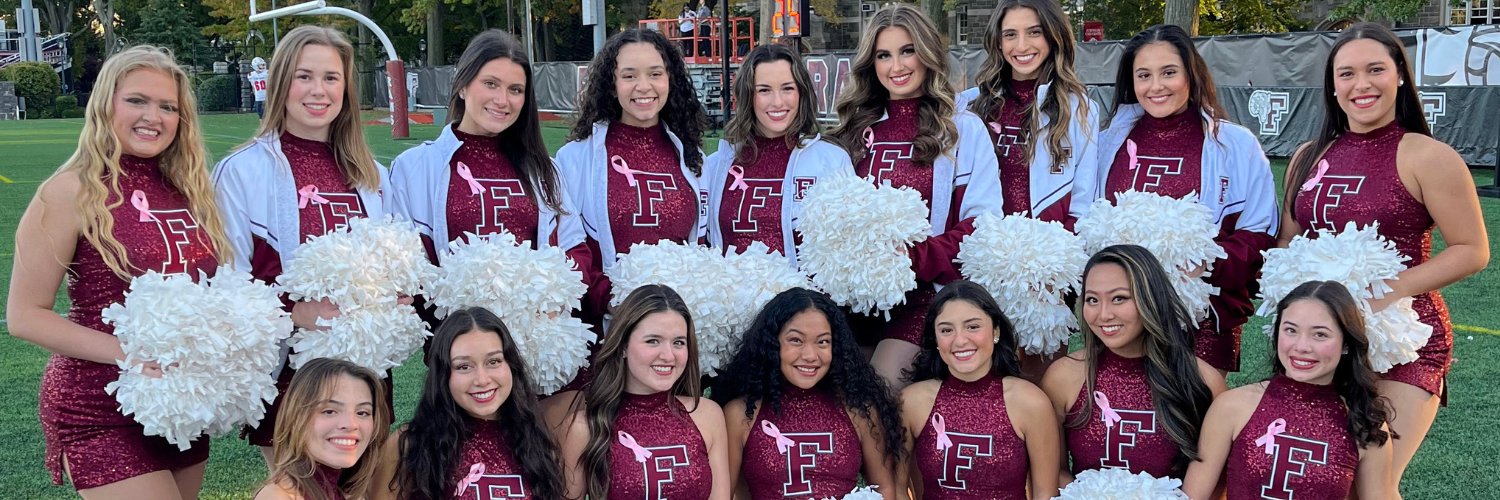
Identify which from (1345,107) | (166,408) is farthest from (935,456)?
(166,408)

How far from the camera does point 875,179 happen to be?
132 inches

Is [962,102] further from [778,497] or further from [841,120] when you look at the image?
[778,497]

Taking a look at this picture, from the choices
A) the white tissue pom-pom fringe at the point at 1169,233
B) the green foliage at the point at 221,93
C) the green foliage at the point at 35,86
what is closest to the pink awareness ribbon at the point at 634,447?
the white tissue pom-pom fringe at the point at 1169,233

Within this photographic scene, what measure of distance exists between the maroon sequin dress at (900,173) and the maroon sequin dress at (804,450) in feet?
1.00

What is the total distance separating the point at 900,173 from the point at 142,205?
1.84 metres

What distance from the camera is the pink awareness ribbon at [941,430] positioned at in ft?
10.2

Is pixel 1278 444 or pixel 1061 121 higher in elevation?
pixel 1061 121

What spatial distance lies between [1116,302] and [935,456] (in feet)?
1.92

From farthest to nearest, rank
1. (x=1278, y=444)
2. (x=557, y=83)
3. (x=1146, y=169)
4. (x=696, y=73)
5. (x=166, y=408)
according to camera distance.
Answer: (x=557, y=83), (x=696, y=73), (x=1146, y=169), (x=1278, y=444), (x=166, y=408)

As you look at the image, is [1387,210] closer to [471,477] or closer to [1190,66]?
[1190,66]

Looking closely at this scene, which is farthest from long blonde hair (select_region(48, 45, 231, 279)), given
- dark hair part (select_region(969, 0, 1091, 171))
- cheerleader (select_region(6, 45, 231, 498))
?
dark hair part (select_region(969, 0, 1091, 171))

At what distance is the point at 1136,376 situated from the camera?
10.0 feet

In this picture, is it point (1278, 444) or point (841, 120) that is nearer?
point (1278, 444)

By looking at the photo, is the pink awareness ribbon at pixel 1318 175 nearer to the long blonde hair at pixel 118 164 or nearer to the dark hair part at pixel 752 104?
the dark hair part at pixel 752 104
